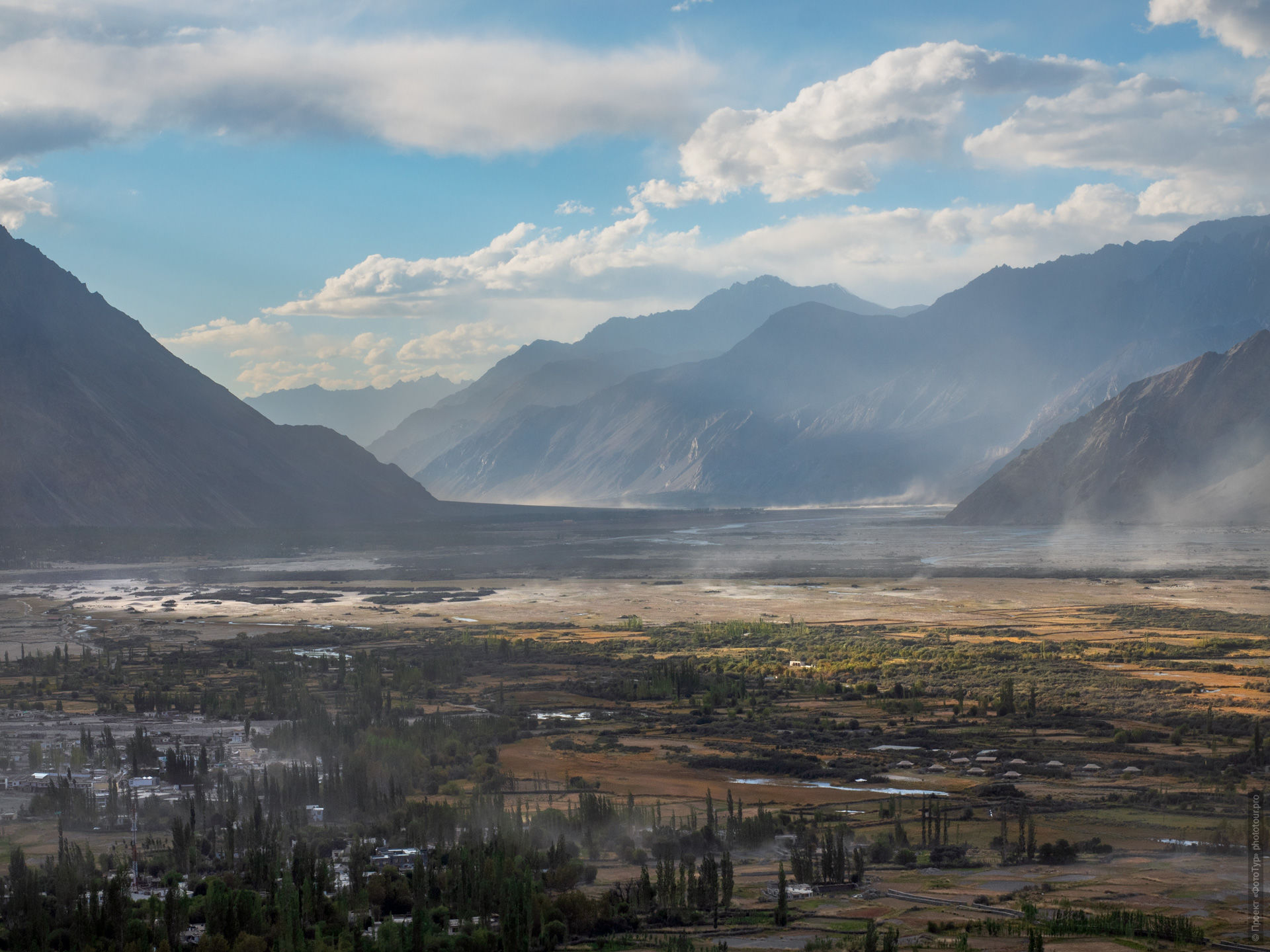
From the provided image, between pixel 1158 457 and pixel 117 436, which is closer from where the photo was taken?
pixel 117 436

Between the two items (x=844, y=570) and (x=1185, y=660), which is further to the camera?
(x=844, y=570)

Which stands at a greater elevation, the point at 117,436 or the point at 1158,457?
the point at 117,436

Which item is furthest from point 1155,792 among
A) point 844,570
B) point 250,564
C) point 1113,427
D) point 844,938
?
point 1113,427

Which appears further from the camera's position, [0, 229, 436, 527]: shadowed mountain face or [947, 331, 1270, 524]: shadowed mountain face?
[947, 331, 1270, 524]: shadowed mountain face

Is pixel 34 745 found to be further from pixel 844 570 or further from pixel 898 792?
pixel 844 570
